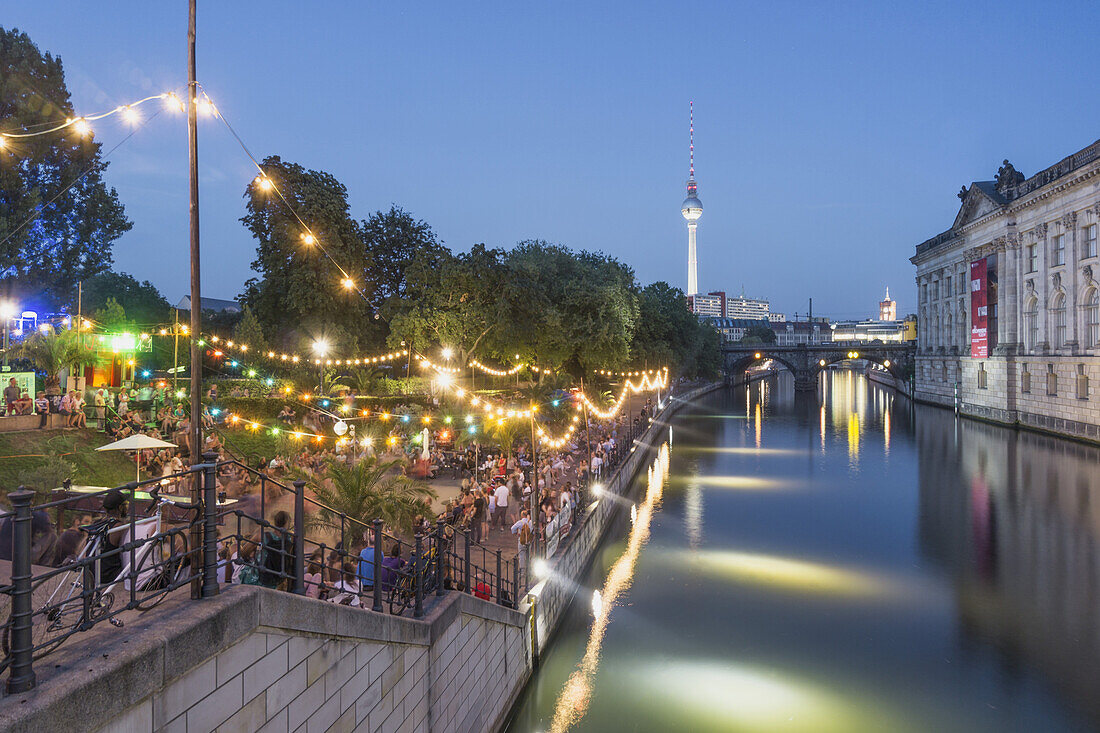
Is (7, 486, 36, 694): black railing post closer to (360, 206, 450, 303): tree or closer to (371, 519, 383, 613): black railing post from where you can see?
(371, 519, 383, 613): black railing post

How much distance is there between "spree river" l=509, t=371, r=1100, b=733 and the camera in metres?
13.1

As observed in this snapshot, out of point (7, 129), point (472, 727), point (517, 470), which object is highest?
point (7, 129)

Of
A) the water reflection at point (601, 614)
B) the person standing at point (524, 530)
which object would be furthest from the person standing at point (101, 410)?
the water reflection at point (601, 614)

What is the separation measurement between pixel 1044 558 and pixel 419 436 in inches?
806

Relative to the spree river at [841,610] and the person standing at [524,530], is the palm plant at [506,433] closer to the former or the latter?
the spree river at [841,610]

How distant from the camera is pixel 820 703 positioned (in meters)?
13.3

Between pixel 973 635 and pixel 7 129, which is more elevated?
pixel 7 129

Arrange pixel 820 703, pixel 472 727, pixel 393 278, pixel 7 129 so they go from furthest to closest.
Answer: pixel 393 278, pixel 7 129, pixel 820 703, pixel 472 727

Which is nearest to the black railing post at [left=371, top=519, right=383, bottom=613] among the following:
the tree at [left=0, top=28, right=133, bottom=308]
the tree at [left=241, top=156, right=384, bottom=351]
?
the tree at [left=0, top=28, right=133, bottom=308]

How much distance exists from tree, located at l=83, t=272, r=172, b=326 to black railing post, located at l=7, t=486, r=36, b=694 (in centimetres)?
5509

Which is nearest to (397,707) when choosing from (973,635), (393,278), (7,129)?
(973,635)

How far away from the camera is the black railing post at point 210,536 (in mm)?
5004

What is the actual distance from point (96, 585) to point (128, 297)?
58.4 metres

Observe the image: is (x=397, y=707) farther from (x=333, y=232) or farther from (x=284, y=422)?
(x=333, y=232)
